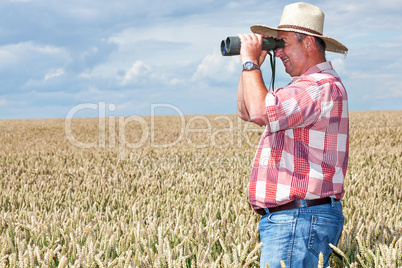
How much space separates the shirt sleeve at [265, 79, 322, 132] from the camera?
2.17 meters

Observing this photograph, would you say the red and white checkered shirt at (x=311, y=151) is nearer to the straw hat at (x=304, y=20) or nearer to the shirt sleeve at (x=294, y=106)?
the shirt sleeve at (x=294, y=106)

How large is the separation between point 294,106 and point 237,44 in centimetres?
57

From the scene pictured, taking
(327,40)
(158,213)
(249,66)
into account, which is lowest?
(158,213)

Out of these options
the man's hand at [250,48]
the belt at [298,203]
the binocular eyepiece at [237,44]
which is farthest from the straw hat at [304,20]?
the belt at [298,203]

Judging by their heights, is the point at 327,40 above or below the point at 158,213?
above

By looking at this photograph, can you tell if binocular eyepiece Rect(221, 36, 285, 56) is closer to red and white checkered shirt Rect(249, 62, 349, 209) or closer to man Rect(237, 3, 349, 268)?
man Rect(237, 3, 349, 268)

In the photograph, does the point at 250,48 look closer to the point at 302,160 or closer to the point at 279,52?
the point at 279,52

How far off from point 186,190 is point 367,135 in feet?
30.9

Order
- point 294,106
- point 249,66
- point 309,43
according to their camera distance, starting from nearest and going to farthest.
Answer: point 294,106
point 249,66
point 309,43

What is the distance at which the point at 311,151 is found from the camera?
2.43 meters

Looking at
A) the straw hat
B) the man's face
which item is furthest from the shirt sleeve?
the straw hat

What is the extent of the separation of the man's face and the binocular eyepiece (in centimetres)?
5

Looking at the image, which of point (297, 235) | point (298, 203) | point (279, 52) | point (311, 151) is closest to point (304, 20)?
point (279, 52)

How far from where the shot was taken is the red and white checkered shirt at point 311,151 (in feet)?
7.64
